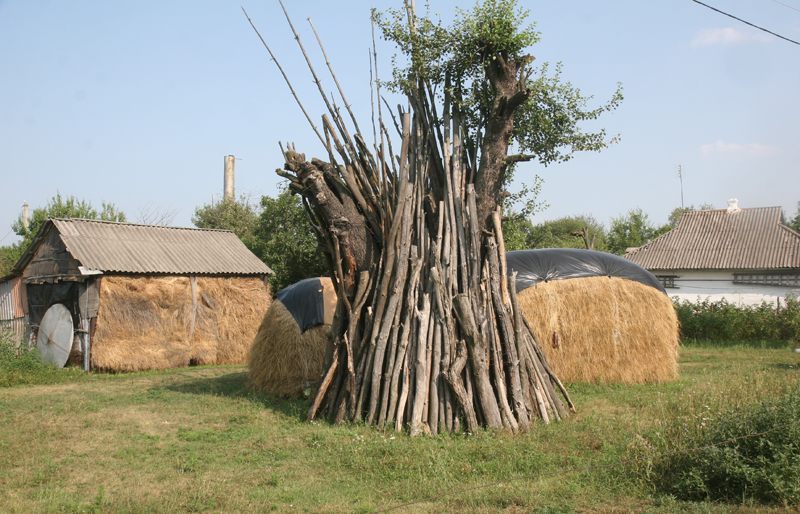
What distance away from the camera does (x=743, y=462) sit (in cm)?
463

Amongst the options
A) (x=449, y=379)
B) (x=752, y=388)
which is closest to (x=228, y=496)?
(x=449, y=379)

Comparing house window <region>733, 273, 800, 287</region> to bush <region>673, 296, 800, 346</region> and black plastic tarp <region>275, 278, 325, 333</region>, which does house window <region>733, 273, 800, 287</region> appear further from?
black plastic tarp <region>275, 278, 325, 333</region>

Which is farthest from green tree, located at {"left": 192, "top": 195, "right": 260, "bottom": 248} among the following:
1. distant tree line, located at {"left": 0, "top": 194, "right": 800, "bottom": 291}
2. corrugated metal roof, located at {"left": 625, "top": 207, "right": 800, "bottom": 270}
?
corrugated metal roof, located at {"left": 625, "top": 207, "right": 800, "bottom": 270}

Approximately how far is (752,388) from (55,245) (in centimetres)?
1562

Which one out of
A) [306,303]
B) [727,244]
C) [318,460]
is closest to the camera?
[318,460]

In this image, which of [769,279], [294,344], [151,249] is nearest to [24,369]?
[151,249]

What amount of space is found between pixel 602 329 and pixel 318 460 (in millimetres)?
6403

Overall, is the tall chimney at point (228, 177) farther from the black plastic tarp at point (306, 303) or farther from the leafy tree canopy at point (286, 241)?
the black plastic tarp at point (306, 303)

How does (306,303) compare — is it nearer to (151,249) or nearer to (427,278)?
(427,278)

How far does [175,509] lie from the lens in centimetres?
469

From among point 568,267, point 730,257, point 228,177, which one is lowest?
point 568,267

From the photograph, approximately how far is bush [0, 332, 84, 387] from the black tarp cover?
1008 centimetres

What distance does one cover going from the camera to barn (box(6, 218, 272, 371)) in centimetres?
1385

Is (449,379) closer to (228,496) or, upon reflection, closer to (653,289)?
(228,496)
